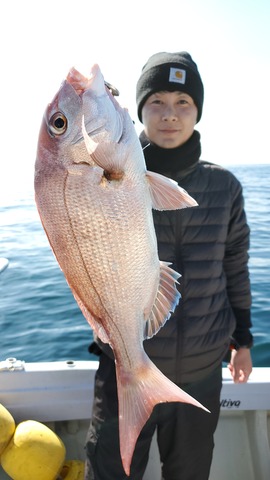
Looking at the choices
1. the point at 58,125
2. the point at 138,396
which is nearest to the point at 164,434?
the point at 138,396

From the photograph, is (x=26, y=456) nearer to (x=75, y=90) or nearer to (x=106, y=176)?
(x=106, y=176)

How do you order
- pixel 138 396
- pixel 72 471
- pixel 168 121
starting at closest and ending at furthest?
pixel 138 396 < pixel 168 121 < pixel 72 471

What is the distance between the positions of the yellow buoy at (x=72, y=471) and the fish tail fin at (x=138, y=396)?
1.54 meters

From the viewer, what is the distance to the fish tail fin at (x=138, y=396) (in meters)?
1.49

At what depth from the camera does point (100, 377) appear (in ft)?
7.44

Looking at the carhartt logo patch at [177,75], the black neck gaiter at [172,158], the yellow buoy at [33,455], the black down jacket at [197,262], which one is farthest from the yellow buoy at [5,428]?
the carhartt logo patch at [177,75]

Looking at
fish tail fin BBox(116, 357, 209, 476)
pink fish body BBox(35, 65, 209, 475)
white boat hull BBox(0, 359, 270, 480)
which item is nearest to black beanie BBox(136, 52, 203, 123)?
pink fish body BBox(35, 65, 209, 475)

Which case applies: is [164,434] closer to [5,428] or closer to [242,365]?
[242,365]

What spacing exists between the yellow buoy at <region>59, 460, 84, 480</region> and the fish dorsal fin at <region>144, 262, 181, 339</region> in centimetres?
174

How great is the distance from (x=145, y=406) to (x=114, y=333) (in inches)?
11.5

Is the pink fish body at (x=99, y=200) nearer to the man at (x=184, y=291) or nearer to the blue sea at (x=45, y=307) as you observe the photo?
the man at (x=184, y=291)

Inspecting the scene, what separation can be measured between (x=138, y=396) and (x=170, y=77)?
157cm

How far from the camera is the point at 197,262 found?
7.32ft

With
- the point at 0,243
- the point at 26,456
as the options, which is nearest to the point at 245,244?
the point at 26,456
